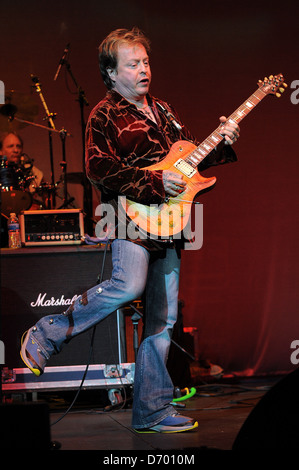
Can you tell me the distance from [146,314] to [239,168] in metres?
2.47

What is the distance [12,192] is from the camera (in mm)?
5246

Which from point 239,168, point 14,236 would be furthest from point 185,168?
point 239,168

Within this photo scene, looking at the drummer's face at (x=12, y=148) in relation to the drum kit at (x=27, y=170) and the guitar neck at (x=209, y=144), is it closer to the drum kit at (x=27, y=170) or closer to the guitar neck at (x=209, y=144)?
the drum kit at (x=27, y=170)

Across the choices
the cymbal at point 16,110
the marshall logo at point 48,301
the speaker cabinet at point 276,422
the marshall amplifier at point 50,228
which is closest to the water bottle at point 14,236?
the marshall amplifier at point 50,228

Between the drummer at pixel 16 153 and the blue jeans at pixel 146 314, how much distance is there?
2.70m

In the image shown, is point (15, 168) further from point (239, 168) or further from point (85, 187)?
point (239, 168)

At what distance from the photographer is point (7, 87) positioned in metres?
5.52

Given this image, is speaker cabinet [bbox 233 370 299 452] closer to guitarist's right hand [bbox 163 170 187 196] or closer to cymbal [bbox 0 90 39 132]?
guitarist's right hand [bbox 163 170 187 196]

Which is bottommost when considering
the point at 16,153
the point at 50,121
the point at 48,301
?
the point at 48,301

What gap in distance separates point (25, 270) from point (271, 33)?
2.99 meters

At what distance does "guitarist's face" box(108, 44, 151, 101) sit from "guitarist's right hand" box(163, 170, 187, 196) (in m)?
0.49

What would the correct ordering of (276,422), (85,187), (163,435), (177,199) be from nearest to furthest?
(276,422) < (163,435) < (177,199) < (85,187)

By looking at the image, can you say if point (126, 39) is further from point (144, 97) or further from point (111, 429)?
point (111, 429)

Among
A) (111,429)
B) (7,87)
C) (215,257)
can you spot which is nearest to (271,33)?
(215,257)
